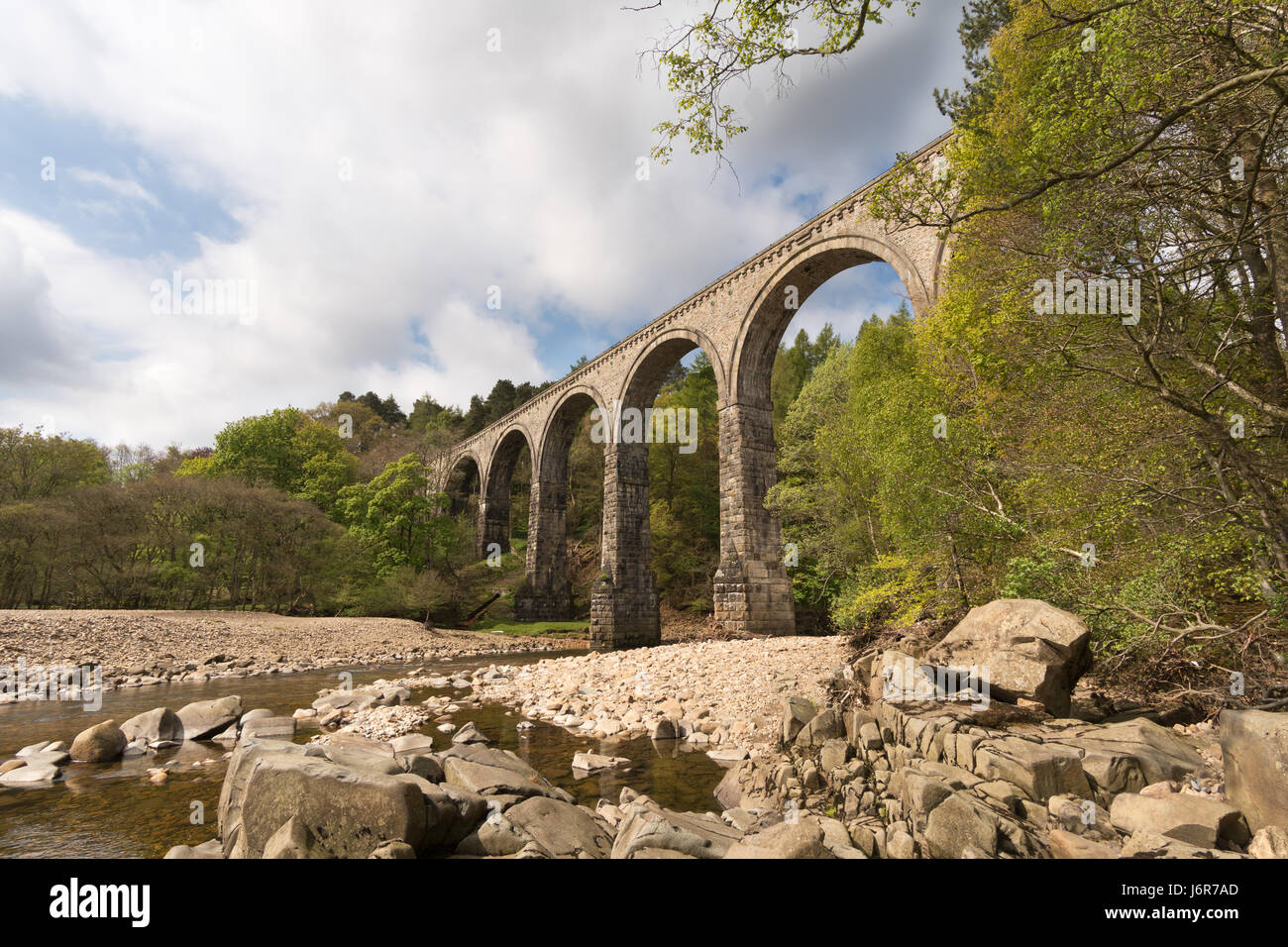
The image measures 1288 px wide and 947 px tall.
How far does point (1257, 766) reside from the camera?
2.96 meters

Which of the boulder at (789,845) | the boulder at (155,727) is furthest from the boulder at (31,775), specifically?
the boulder at (789,845)

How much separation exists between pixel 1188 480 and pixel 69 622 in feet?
77.0

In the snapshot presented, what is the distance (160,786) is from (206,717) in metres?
2.43

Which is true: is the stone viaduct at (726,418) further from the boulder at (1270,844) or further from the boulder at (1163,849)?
the boulder at (1163,849)

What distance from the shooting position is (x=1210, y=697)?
15.0ft

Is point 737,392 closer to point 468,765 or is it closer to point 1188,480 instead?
point 1188,480

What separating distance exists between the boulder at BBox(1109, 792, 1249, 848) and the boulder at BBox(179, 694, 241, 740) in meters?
9.31

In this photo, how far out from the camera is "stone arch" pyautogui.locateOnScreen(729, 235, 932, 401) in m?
14.8

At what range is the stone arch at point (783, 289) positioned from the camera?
14.8 meters

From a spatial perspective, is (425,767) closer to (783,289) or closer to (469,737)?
(469,737)

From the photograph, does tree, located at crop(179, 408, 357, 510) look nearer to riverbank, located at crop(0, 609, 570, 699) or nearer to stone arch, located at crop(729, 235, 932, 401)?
riverbank, located at crop(0, 609, 570, 699)

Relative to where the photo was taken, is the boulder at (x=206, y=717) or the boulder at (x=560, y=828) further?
the boulder at (x=206, y=717)

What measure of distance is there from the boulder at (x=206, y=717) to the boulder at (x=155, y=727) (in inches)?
4.7

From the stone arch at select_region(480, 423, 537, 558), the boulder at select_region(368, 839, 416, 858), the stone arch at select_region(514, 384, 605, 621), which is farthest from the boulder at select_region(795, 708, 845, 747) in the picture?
the stone arch at select_region(480, 423, 537, 558)
